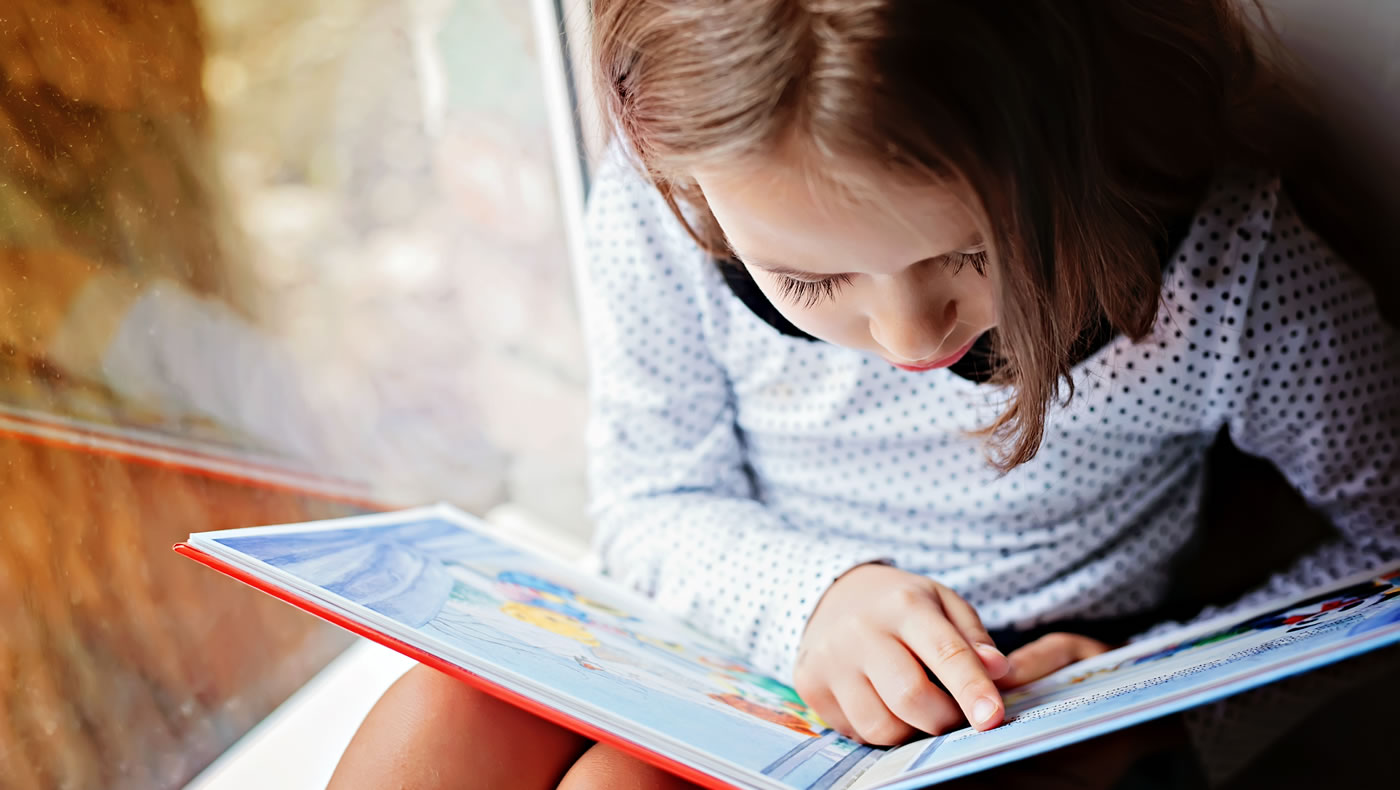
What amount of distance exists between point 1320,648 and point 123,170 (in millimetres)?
680

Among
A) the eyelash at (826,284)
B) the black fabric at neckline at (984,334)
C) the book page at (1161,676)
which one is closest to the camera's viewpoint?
the book page at (1161,676)

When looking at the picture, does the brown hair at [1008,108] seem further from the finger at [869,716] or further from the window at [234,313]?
the window at [234,313]

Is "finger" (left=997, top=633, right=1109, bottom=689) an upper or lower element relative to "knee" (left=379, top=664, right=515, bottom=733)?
lower

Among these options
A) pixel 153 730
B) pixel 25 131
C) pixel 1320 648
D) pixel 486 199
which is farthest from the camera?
pixel 486 199

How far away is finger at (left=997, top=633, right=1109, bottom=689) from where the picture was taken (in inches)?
22.4

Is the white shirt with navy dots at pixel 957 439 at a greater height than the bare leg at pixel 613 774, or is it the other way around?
the white shirt with navy dots at pixel 957 439

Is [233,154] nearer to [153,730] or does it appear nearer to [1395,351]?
[153,730]

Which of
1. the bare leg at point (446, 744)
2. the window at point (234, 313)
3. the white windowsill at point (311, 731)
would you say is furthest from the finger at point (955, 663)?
the window at point (234, 313)

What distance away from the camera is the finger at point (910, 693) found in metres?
0.50

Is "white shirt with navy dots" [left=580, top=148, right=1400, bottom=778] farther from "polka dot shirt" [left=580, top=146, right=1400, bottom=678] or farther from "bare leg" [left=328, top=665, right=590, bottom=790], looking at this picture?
"bare leg" [left=328, top=665, right=590, bottom=790]

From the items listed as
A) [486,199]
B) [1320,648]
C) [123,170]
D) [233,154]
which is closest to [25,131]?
[123,170]

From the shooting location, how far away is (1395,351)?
64cm

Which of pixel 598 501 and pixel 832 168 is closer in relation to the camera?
pixel 832 168

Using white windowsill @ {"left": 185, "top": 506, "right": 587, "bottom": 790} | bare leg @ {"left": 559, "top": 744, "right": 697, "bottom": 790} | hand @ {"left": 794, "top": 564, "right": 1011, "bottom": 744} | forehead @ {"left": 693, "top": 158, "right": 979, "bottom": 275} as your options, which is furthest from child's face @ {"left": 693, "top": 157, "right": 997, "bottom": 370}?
white windowsill @ {"left": 185, "top": 506, "right": 587, "bottom": 790}
